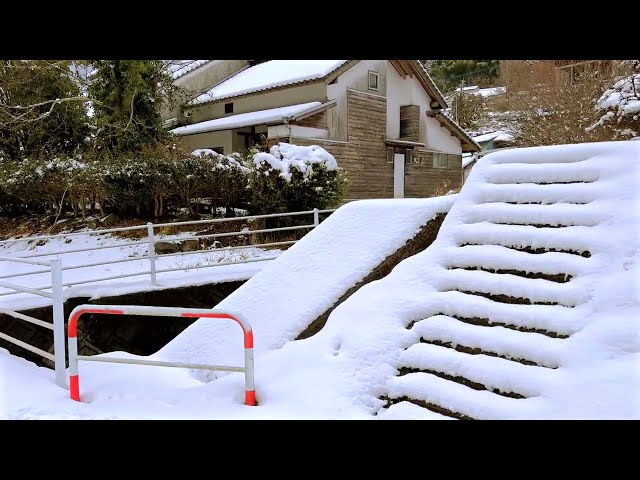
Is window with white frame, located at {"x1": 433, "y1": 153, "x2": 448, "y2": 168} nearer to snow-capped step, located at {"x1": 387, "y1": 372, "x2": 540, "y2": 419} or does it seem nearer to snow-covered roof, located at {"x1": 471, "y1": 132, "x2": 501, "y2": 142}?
snow-covered roof, located at {"x1": 471, "y1": 132, "x2": 501, "y2": 142}

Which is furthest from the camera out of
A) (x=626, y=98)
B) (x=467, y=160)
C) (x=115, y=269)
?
(x=467, y=160)

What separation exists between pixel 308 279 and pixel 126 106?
423 inches

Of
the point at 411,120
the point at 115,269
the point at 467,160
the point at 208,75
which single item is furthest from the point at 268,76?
the point at 467,160

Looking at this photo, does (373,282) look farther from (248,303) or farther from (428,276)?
(248,303)

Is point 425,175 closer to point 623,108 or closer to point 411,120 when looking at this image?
point 411,120

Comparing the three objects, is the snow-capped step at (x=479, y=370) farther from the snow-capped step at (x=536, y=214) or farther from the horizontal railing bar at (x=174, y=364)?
the snow-capped step at (x=536, y=214)

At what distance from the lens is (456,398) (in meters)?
2.91

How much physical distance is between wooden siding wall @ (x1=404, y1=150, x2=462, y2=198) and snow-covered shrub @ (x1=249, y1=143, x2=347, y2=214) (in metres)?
8.62

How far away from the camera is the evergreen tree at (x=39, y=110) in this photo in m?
12.4

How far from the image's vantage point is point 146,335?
6.07 m

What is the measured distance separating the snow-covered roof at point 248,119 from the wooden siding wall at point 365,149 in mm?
1436

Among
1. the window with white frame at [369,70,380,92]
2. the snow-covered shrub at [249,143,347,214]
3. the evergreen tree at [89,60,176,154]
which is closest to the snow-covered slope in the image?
the snow-covered shrub at [249,143,347,214]

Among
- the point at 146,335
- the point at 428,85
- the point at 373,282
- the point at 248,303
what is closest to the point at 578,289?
the point at 373,282

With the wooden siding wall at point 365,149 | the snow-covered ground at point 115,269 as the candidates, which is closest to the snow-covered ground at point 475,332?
the snow-covered ground at point 115,269
